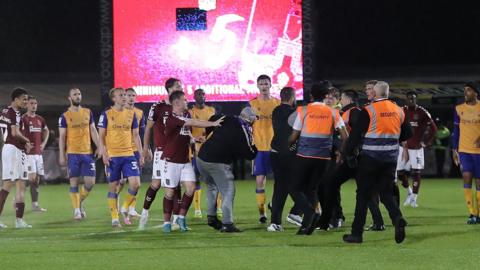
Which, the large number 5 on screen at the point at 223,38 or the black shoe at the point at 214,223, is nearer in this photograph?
the black shoe at the point at 214,223

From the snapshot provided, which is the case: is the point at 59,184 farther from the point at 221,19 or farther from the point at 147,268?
the point at 147,268

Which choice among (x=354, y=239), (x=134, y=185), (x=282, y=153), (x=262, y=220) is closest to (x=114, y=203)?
(x=134, y=185)

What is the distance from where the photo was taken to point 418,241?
12.6m

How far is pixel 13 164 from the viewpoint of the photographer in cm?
1566

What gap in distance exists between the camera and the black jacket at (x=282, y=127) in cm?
1403

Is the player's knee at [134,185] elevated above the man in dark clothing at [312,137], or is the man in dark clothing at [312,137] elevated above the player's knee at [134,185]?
the man in dark clothing at [312,137]

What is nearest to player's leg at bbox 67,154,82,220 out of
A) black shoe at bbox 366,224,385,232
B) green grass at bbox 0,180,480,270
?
green grass at bbox 0,180,480,270

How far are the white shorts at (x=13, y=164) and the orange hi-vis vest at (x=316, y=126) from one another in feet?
16.5

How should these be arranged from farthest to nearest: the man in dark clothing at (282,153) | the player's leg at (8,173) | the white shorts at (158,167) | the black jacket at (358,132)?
the player's leg at (8,173) < the white shorts at (158,167) < the man in dark clothing at (282,153) < the black jacket at (358,132)

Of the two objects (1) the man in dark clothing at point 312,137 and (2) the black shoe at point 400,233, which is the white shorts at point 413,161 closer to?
(1) the man in dark clothing at point 312,137

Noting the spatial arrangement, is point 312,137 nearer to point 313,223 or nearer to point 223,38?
point 313,223

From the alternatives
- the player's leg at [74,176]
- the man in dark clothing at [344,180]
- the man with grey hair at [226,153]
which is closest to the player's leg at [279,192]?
the man with grey hair at [226,153]

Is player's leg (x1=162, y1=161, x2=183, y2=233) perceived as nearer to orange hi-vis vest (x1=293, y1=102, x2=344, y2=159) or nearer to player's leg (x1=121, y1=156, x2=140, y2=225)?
player's leg (x1=121, y1=156, x2=140, y2=225)

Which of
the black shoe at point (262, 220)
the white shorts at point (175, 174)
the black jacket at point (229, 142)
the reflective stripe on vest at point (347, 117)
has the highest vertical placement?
the reflective stripe on vest at point (347, 117)
